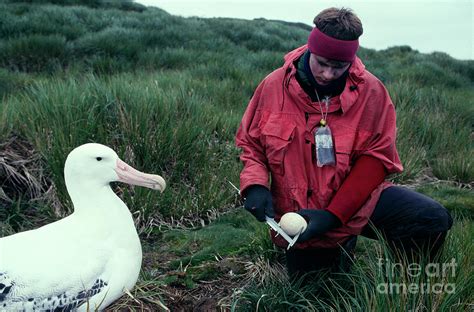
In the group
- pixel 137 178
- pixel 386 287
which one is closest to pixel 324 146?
pixel 386 287

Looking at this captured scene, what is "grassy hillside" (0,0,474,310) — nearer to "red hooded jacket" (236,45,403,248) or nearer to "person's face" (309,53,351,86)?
"red hooded jacket" (236,45,403,248)

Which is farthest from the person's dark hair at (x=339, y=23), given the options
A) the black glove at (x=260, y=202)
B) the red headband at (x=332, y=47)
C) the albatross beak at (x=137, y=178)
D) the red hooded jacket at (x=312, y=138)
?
the albatross beak at (x=137, y=178)

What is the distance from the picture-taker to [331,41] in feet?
7.93

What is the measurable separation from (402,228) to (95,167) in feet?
4.76

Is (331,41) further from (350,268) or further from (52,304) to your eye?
(52,304)

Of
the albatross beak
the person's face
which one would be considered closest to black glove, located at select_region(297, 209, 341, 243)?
the person's face

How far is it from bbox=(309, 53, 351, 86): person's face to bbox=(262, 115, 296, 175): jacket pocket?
243 millimetres

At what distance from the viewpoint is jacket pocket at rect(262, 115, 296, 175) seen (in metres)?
2.57

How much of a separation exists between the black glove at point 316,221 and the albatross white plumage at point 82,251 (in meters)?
0.73

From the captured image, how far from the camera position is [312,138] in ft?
8.48

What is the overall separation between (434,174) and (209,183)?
96.2 inches

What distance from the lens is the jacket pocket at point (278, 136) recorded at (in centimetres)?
257

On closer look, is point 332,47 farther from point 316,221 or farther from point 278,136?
point 316,221

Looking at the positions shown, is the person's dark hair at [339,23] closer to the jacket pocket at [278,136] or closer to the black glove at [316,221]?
the jacket pocket at [278,136]
